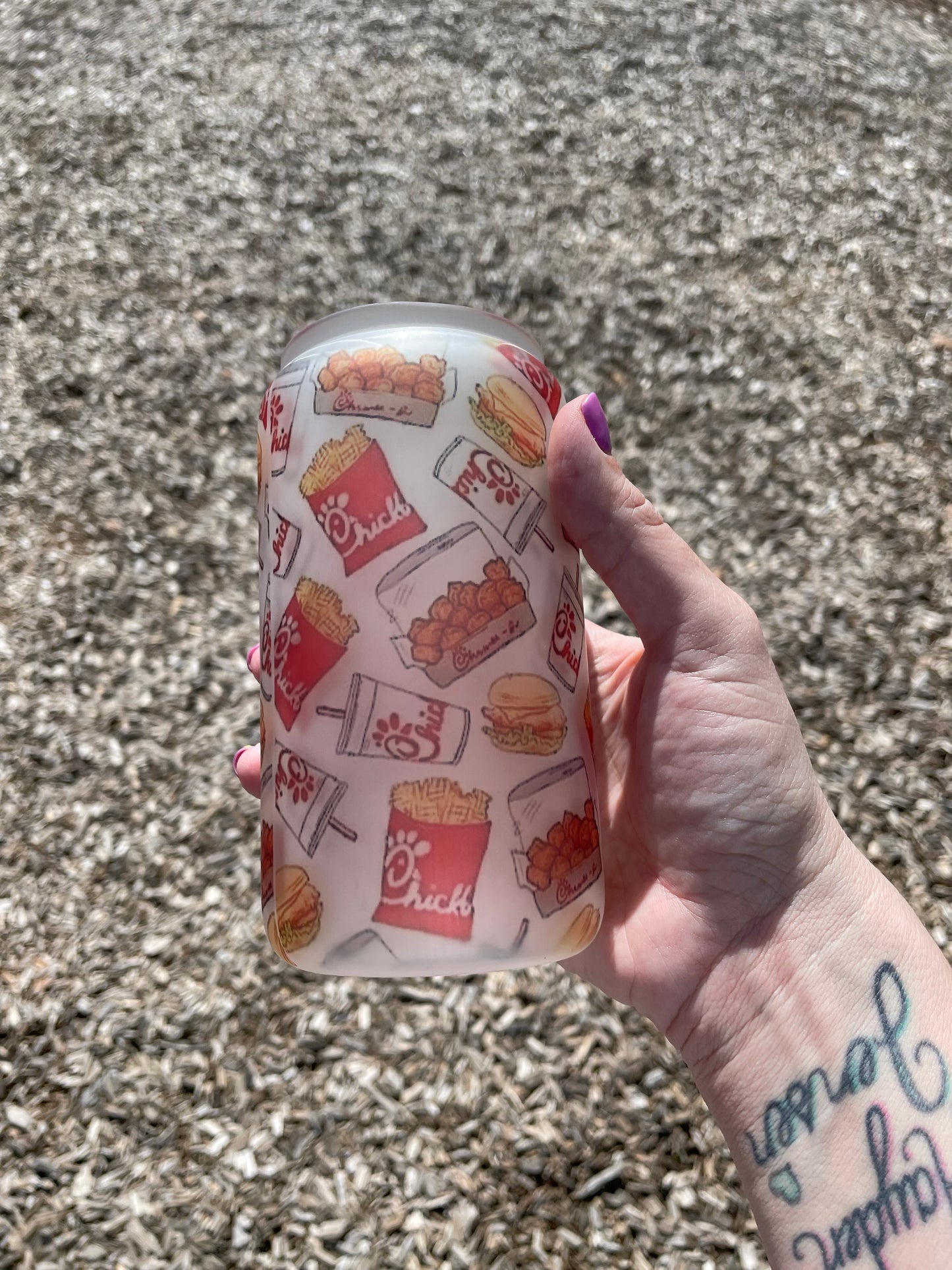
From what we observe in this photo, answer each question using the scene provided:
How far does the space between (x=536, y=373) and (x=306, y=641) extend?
1.46 feet

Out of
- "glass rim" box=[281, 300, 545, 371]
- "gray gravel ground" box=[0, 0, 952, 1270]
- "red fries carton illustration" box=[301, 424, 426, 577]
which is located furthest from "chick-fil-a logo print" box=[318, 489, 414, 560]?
"gray gravel ground" box=[0, 0, 952, 1270]

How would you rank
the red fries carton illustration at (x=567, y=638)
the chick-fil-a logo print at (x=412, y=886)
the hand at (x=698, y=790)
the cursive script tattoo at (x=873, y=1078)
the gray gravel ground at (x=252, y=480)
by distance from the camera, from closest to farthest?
the chick-fil-a logo print at (x=412, y=886) < the red fries carton illustration at (x=567, y=638) < the cursive script tattoo at (x=873, y=1078) < the hand at (x=698, y=790) < the gray gravel ground at (x=252, y=480)

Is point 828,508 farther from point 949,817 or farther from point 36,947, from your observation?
point 36,947

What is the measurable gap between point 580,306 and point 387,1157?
8.24ft

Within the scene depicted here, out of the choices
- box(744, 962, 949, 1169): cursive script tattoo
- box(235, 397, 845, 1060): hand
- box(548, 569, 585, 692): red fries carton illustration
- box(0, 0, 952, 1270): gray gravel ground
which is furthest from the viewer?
box(0, 0, 952, 1270): gray gravel ground

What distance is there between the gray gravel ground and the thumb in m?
1.07

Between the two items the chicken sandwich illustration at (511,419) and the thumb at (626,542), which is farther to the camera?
the thumb at (626,542)

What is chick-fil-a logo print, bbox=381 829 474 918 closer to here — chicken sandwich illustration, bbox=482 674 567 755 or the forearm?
chicken sandwich illustration, bbox=482 674 567 755

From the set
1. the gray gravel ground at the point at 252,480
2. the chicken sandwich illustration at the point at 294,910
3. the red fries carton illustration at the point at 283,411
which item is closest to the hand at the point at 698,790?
the red fries carton illustration at the point at 283,411

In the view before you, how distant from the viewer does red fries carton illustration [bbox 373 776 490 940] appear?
1.10 meters

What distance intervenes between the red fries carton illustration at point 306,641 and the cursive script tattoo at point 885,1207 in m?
0.96

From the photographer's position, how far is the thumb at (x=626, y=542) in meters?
1.28

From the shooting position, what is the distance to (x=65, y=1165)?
6.69 ft

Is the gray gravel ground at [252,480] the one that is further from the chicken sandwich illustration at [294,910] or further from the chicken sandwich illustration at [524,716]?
the chicken sandwich illustration at [524,716]
